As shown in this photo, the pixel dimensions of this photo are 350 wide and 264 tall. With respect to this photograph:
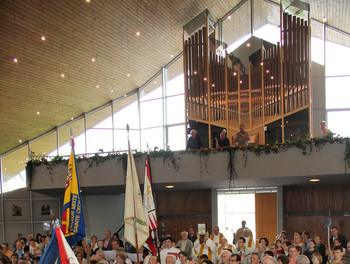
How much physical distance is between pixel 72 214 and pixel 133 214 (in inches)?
40.6

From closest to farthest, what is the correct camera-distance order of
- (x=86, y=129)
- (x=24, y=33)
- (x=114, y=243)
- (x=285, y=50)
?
(x=114, y=243)
(x=24, y=33)
(x=285, y=50)
(x=86, y=129)

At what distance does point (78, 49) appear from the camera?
51.6 ft

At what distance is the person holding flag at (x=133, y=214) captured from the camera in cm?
693

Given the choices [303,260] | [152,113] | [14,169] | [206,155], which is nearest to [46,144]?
[14,169]

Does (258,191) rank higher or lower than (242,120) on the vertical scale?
lower

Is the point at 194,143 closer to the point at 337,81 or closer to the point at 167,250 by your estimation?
the point at 167,250

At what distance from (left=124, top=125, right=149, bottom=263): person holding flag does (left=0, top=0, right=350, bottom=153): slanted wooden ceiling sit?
25.7ft

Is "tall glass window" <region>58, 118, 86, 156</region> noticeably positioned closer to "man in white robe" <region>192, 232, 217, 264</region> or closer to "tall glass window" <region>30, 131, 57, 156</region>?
"tall glass window" <region>30, 131, 57, 156</region>

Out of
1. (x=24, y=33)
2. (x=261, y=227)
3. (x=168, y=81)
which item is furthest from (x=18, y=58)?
(x=261, y=227)

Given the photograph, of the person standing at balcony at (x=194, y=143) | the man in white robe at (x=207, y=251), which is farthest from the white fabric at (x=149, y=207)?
the person standing at balcony at (x=194, y=143)

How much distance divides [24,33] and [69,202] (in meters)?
8.84

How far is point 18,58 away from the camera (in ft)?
47.9

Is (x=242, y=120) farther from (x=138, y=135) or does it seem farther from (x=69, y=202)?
Answer: (x=69, y=202)

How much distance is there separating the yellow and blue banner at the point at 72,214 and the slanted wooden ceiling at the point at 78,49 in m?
7.73
